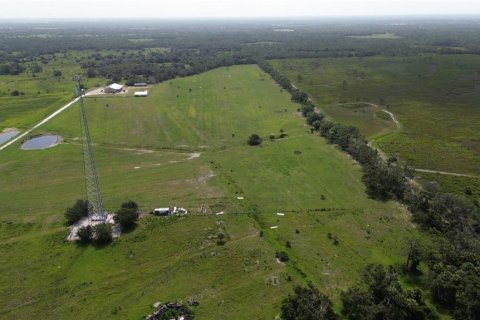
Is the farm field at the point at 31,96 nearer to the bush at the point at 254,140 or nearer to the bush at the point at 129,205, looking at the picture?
the bush at the point at 254,140

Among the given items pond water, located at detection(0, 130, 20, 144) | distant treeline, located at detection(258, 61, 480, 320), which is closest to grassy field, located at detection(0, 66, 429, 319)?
distant treeline, located at detection(258, 61, 480, 320)

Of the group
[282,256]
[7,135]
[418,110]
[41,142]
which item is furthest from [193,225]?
[418,110]

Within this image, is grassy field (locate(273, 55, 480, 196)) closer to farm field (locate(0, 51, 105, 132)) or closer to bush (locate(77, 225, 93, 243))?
bush (locate(77, 225, 93, 243))

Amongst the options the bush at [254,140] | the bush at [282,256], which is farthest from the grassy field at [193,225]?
the bush at [254,140]

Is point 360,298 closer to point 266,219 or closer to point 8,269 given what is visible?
point 266,219

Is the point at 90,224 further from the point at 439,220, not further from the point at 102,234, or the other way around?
the point at 439,220

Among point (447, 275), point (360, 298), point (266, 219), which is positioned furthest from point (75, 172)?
point (447, 275)
